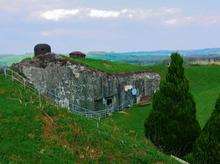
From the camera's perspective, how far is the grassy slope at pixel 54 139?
976 inches

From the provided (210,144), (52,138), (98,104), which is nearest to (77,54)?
(98,104)

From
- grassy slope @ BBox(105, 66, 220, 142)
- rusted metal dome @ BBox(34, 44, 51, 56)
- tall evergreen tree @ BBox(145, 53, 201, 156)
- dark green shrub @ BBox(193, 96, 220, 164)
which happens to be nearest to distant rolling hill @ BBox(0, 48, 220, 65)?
rusted metal dome @ BBox(34, 44, 51, 56)

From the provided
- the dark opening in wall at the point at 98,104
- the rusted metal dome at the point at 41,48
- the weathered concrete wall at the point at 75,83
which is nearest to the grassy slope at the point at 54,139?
the weathered concrete wall at the point at 75,83

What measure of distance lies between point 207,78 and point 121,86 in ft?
46.3

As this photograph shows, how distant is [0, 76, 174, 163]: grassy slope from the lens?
976 inches

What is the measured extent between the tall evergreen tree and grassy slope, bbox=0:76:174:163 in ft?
20.7

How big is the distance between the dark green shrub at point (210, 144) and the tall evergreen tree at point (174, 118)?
4415mm

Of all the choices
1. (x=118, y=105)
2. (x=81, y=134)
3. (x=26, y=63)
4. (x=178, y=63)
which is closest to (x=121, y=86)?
(x=118, y=105)

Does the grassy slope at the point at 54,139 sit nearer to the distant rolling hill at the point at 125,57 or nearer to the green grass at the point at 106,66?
the green grass at the point at 106,66

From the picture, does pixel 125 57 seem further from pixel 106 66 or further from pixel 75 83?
pixel 75 83

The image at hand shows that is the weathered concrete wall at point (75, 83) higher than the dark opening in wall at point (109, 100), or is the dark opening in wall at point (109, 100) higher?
the weathered concrete wall at point (75, 83)

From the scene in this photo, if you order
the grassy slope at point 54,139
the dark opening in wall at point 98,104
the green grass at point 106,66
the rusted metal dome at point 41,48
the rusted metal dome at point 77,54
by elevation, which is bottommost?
the dark opening in wall at point 98,104

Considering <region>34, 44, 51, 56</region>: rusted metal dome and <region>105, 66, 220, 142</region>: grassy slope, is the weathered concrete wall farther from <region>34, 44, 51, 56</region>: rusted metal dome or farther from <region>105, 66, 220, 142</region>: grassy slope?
<region>34, 44, 51, 56</region>: rusted metal dome

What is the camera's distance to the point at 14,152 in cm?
2431
